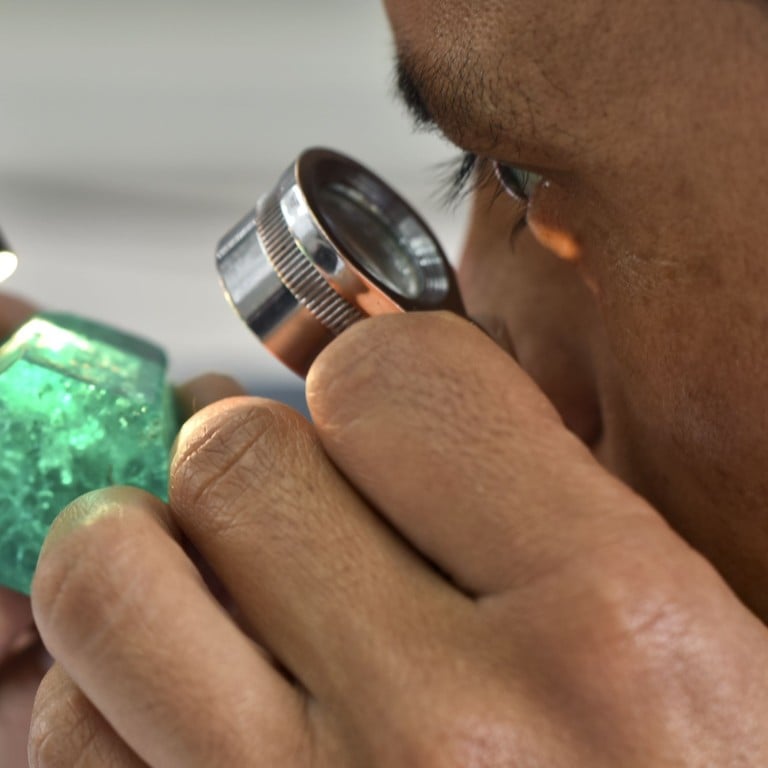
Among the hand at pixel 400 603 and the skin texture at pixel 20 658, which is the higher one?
the hand at pixel 400 603

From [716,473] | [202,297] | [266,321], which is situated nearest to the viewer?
[716,473]

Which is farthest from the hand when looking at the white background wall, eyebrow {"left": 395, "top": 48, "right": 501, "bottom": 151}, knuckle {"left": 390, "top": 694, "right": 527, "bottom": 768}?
the white background wall

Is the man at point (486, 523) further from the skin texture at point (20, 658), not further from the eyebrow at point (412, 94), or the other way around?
the skin texture at point (20, 658)

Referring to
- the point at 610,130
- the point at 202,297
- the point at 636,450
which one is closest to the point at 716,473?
Answer: the point at 636,450

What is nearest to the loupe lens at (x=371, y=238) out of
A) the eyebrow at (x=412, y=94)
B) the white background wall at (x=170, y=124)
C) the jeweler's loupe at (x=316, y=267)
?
the jeweler's loupe at (x=316, y=267)

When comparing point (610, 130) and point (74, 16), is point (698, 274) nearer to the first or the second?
point (610, 130)

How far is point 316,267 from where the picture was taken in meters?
0.75

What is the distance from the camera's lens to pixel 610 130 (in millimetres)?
595

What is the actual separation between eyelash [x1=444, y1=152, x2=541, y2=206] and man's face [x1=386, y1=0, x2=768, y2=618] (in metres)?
0.02

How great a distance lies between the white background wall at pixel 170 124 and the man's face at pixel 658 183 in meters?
1.39

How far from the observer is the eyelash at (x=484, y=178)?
74 centimetres

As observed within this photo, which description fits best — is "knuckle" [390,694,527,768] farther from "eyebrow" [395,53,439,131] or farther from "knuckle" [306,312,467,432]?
"eyebrow" [395,53,439,131]

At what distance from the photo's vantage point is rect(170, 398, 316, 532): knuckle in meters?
0.62

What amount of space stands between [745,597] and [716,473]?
4.0 inches
